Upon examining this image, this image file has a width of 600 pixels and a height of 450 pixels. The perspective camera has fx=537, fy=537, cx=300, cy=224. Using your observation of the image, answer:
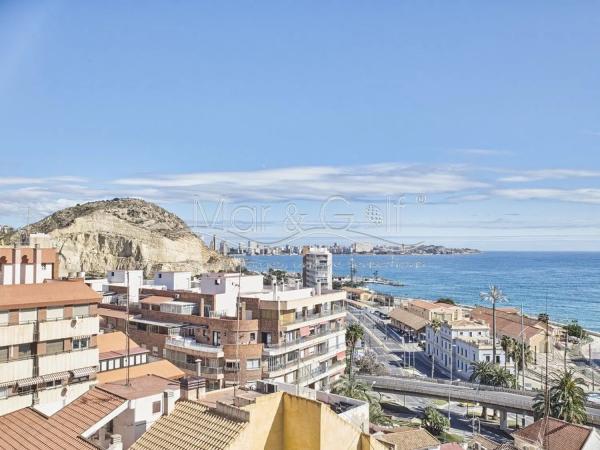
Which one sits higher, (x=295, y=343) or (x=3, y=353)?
(x=3, y=353)

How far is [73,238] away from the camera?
100688 millimetres

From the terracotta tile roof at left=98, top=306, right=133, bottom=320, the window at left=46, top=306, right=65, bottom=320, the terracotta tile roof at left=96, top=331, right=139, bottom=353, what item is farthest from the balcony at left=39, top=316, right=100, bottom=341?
the terracotta tile roof at left=98, top=306, right=133, bottom=320

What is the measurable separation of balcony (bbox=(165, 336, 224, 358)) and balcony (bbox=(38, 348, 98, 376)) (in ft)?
42.9

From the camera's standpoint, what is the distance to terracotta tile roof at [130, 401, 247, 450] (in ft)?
29.7

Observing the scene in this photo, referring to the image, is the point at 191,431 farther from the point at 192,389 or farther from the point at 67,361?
the point at 67,361

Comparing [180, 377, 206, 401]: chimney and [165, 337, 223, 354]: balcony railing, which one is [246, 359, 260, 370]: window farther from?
[180, 377, 206, 401]: chimney

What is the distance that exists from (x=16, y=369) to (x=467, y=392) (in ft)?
96.6

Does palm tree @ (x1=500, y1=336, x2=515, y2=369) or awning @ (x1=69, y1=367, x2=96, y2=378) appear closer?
awning @ (x1=69, y1=367, x2=96, y2=378)

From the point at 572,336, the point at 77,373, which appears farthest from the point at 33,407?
the point at 572,336

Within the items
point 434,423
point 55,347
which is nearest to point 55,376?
point 55,347

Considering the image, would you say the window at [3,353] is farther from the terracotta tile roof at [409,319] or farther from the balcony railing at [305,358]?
the terracotta tile roof at [409,319]

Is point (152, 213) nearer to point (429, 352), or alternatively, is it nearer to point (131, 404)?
point (429, 352)

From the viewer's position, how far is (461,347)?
49.4m

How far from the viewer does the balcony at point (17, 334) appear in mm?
12742
